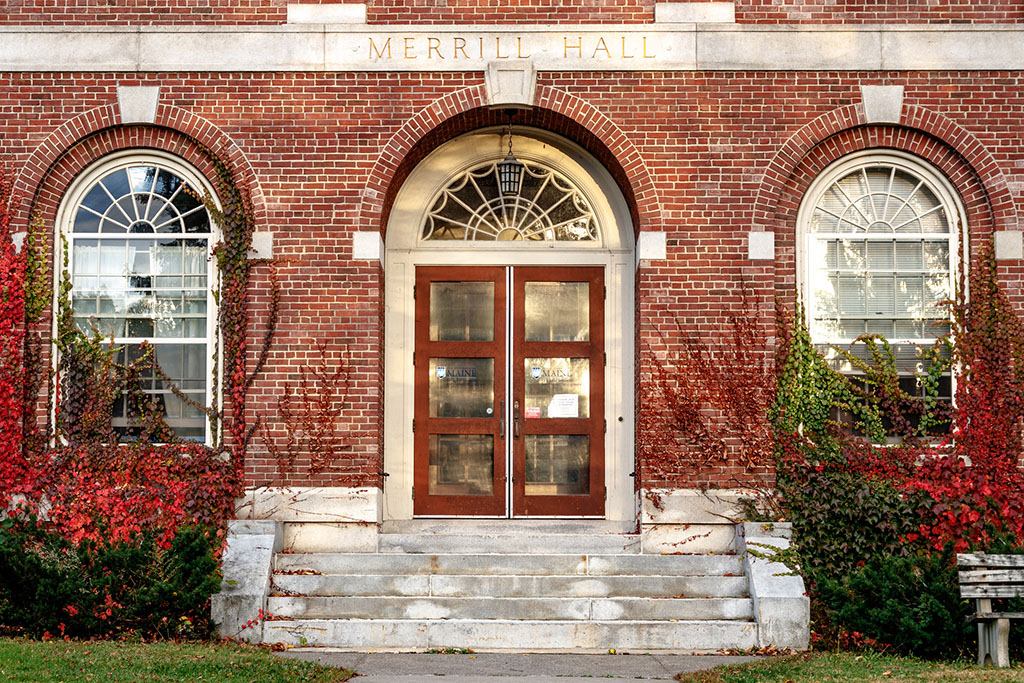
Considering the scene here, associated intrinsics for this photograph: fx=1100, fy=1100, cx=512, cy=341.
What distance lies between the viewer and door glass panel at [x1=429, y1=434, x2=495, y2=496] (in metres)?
10.9

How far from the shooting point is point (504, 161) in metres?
10.6

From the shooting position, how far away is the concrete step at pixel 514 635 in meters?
8.73

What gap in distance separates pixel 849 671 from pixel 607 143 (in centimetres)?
519

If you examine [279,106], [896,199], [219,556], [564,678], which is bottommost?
[564,678]

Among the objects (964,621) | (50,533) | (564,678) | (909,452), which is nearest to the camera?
(564,678)

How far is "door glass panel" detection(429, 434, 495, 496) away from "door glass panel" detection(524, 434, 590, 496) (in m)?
0.40

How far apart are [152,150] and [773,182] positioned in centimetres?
591

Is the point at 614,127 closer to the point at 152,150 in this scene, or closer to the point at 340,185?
the point at 340,185

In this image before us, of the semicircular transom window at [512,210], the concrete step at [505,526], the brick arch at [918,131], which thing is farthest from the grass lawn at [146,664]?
the brick arch at [918,131]

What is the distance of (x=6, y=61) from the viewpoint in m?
10.4

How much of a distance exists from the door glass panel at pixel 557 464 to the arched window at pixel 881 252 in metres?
2.54

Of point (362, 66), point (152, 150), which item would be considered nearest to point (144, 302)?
point (152, 150)

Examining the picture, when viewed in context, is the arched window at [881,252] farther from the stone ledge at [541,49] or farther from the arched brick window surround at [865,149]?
the stone ledge at [541,49]

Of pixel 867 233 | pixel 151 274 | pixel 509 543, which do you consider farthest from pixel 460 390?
pixel 867 233
